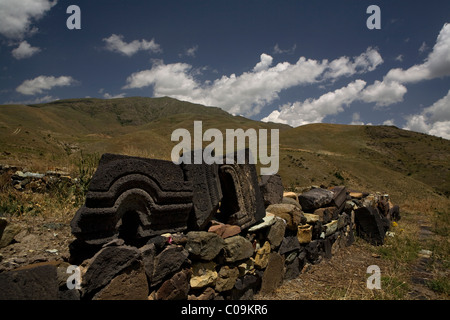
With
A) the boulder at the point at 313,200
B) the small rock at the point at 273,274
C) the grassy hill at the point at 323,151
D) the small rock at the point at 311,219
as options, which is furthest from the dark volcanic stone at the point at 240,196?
the grassy hill at the point at 323,151

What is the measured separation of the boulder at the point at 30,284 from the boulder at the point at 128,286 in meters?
0.35

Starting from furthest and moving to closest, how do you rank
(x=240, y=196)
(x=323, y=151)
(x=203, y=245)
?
1. (x=323, y=151)
2. (x=240, y=196)
3. (x=203, y=245)

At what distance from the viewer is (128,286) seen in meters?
1.99

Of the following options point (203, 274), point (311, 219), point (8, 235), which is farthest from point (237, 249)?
point (8, 235)

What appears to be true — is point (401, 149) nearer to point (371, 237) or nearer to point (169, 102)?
point (371, 237)

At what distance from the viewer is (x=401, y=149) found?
46219mm

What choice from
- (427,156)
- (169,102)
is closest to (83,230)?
(427,156)

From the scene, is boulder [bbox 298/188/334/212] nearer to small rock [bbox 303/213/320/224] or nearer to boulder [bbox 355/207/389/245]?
small rock [bbox 303/213/320/224]

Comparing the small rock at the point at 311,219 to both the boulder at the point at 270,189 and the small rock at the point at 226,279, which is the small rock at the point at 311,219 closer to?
the boulder at the point at 270,189

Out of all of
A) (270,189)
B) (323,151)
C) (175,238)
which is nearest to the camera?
(175,238)

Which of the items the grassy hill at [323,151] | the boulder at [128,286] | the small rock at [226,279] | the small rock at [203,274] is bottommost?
the small rock at [226,279]

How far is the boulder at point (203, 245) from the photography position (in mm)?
2529

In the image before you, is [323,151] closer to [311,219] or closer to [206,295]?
[311,219]

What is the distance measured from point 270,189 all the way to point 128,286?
2.88 meters
